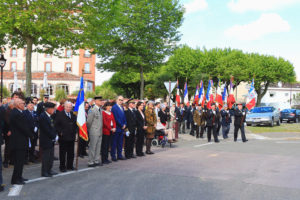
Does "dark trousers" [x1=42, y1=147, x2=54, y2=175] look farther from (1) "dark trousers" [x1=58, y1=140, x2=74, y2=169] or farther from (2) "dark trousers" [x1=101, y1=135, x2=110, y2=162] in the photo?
(2) "dark trousers" [x1=101, y1=135, x2=110, y2=162]

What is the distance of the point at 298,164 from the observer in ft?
31.2

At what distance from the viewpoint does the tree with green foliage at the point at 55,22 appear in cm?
1535

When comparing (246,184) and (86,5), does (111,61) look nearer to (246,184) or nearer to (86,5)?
(86,5)

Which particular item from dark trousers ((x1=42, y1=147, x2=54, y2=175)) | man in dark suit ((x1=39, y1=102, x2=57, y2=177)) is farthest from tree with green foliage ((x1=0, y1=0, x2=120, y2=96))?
dark trousers ((x1=42, y1=147, x2=54, y2=175))

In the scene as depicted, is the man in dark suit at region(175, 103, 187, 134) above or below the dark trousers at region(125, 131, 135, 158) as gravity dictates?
above

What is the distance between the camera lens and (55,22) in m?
15.7

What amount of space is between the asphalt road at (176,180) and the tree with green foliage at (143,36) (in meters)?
18.8

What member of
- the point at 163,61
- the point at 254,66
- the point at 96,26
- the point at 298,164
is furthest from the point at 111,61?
the point at 254,66

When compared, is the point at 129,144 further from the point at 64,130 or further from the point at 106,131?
the point at 64,130

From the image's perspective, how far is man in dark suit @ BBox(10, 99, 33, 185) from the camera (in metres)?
6.86

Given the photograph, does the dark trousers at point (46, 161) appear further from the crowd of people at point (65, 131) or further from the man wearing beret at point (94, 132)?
the man wearing beret at point (94, 132)

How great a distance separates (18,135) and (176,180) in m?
3.49

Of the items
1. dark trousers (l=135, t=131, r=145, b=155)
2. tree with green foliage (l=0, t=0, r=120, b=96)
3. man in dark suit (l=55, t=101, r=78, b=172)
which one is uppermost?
tree with green foliage (l=0, t=0, r=120, b=96)

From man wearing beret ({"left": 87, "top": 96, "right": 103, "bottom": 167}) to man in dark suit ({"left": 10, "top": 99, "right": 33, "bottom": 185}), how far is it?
2.38m
